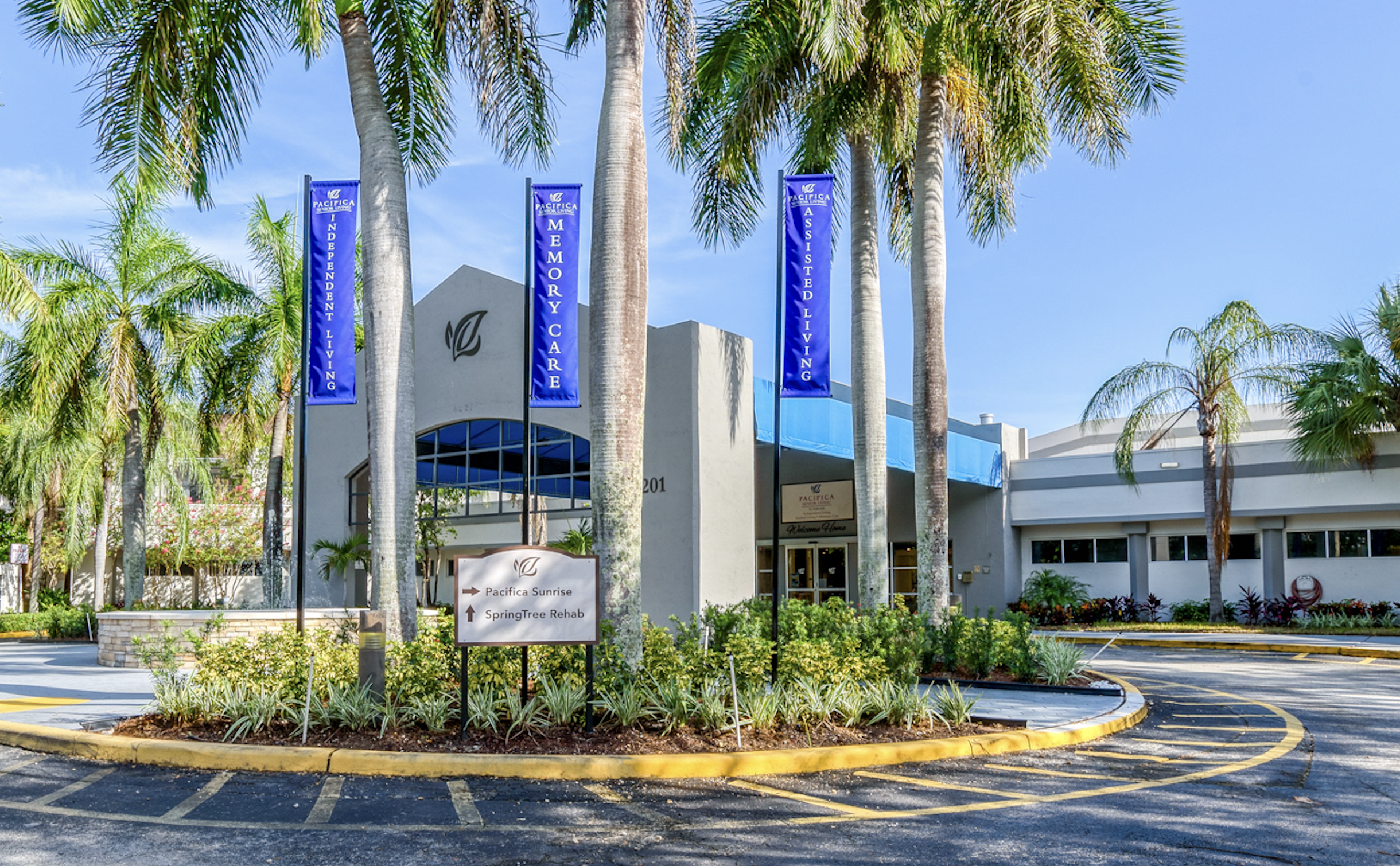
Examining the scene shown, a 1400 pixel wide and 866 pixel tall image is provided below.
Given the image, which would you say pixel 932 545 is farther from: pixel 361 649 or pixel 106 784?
pixel 106 784

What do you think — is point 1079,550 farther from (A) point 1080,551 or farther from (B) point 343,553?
(B) point 343,553

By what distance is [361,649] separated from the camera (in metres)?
9.45

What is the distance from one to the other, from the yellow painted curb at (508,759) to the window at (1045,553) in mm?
23082

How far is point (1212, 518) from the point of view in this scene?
87.8 feet

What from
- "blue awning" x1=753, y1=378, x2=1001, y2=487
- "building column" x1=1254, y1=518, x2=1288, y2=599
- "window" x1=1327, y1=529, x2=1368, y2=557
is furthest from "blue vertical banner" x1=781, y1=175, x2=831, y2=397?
"window" x1=1327, y1=529, x2=1368, y2=557

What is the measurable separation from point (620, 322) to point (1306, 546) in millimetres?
24645

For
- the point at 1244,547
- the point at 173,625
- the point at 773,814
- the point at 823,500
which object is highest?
the point at 823,500

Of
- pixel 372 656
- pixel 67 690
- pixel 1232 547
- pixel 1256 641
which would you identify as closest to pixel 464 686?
pixel 372 656

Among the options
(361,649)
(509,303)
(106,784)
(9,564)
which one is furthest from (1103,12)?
(9,564)

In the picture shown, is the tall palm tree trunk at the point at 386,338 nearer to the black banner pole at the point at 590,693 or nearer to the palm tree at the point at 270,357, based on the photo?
the black banner pole at the point at 590,693

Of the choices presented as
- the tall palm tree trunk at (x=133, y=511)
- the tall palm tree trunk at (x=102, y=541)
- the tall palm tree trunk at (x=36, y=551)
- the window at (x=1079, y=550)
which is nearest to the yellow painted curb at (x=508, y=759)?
the tall palm tree trunk at (x=133, y=511)

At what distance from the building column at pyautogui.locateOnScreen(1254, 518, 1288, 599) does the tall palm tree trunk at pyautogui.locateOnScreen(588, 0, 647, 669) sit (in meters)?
23.8

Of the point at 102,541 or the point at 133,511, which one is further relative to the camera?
the point at 102,541

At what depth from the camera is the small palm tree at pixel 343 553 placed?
21.9 meters
